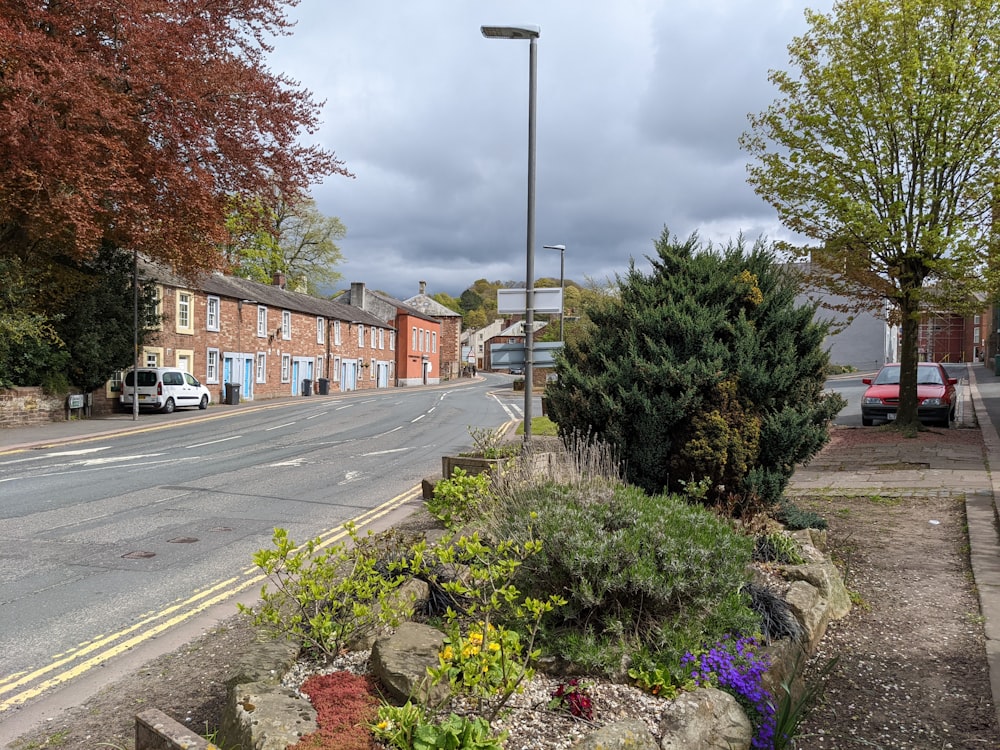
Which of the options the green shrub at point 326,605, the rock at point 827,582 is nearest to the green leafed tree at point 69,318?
the green shrub at point 326,605

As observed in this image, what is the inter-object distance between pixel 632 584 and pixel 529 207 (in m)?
7.77

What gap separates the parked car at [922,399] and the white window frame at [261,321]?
31424 mm

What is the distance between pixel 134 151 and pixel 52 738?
19950 millimetres

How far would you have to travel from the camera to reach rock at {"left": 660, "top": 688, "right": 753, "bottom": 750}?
3211 millimetres

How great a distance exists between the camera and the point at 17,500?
405 inches

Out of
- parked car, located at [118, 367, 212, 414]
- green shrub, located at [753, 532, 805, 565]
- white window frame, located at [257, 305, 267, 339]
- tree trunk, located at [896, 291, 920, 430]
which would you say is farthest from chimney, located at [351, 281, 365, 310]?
green shrub, located at [753, 532, 805, 565]

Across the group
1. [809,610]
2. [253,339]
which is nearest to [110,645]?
[809,610]

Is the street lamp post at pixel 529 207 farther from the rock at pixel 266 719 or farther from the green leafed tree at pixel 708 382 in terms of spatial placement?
the rock at pixel 266 719

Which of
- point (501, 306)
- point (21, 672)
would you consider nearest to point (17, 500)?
point (21, 672)

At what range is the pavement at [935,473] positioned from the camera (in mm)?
6102

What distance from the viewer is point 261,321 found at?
130 feet

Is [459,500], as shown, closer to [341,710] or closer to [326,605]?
[326,605]

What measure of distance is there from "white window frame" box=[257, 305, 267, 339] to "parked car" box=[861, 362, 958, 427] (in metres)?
31.4

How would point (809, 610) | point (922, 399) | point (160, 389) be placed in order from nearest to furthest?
point (809, 610) → point (922, 399) → point (160, 389)
